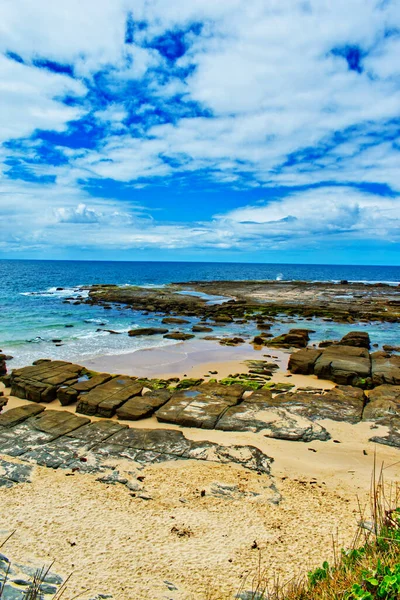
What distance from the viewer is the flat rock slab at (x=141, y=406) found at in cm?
1142

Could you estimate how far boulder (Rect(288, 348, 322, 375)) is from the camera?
17609 millimetres

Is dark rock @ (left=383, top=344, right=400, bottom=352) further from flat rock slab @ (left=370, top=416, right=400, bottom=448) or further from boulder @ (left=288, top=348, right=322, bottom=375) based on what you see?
flat rock slab @ (left=370, top=416, right=400, bottom=448)

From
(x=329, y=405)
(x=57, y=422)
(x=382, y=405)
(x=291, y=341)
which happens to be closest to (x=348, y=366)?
(x=382, y=405)

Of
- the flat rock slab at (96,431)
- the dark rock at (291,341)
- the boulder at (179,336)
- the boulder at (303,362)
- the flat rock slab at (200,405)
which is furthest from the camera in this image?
the boulder at (179,336)

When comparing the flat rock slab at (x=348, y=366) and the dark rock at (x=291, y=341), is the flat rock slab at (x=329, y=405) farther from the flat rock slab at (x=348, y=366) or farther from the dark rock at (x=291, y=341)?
the dark rock at (x=291, y=341)

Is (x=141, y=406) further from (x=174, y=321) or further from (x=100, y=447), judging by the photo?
(x=174, y=321)

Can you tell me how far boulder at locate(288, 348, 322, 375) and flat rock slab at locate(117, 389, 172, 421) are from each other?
24.5ft

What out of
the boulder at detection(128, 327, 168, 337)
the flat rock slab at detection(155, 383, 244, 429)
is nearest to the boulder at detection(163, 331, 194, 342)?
the boulder at detection(128, 327, 168, 337)

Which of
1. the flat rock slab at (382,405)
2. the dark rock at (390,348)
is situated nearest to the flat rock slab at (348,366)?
the flat rock slab at (382,405)

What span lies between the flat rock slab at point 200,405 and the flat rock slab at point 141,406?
34cm

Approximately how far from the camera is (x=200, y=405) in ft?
38.9

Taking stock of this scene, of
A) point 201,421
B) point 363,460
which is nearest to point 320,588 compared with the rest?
point 363,460

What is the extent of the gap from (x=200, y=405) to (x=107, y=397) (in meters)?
3.25

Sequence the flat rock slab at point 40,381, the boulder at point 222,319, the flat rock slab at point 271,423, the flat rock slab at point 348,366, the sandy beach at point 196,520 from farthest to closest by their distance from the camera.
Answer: the boulder at point 222,319 < the flat rock slab at point 348,366 < the flat rock slab at point 40,381 < the flat rock slab at point 271,423 < the sandy beach at point 196,520
